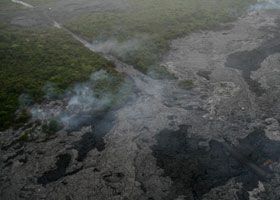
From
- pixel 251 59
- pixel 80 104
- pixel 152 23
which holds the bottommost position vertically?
pixel 80 104

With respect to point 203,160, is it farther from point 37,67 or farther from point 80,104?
point 37,67

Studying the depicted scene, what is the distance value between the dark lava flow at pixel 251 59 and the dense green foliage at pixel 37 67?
370 inches

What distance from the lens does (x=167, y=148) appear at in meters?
10.6

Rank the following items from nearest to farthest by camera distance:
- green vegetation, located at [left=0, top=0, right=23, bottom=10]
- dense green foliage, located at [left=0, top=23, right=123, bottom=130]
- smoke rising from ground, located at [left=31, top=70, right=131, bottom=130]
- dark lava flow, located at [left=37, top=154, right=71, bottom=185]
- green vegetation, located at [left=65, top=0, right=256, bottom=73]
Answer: dark lava flow, located at [left=37, top=154, right=71, bottom=185] → smoke rising from ground, located at [left=31, top=70, right=131, bottom=130] → dense green foliage, located at [left=0, top=23, right=123, bottom=130] → green vegetation, located at [left=65, top=0, right=256, bottom=73] → green vegetation, located at [left=0, top=0, right=23, bottom=10]

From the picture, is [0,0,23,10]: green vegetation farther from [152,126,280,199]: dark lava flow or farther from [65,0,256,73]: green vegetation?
[152,126,280,199]: dark lava flow

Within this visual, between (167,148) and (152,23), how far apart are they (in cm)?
2052

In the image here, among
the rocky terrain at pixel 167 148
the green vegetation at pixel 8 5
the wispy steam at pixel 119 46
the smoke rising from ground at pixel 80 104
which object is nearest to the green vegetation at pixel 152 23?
the wispy steam at pixel 119 46

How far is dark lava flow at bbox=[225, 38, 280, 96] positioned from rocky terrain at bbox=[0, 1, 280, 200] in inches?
9.8

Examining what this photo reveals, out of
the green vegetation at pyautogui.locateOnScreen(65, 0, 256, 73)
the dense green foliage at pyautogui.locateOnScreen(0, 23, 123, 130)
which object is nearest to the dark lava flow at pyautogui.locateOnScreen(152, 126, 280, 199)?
the dense green foliage at pyautogui.locateOnScreen(0, 23, 123, 130)

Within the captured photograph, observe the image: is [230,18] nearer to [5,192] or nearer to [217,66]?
[217,66]

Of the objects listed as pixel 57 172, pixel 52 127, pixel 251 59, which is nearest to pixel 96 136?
pixel 52 127

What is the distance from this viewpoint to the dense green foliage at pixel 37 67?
529 inches

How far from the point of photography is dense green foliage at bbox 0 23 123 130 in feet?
44.1

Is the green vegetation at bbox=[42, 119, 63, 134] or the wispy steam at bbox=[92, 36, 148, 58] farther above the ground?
the wispy steam at bbox=[92, 36, 148, 58]
